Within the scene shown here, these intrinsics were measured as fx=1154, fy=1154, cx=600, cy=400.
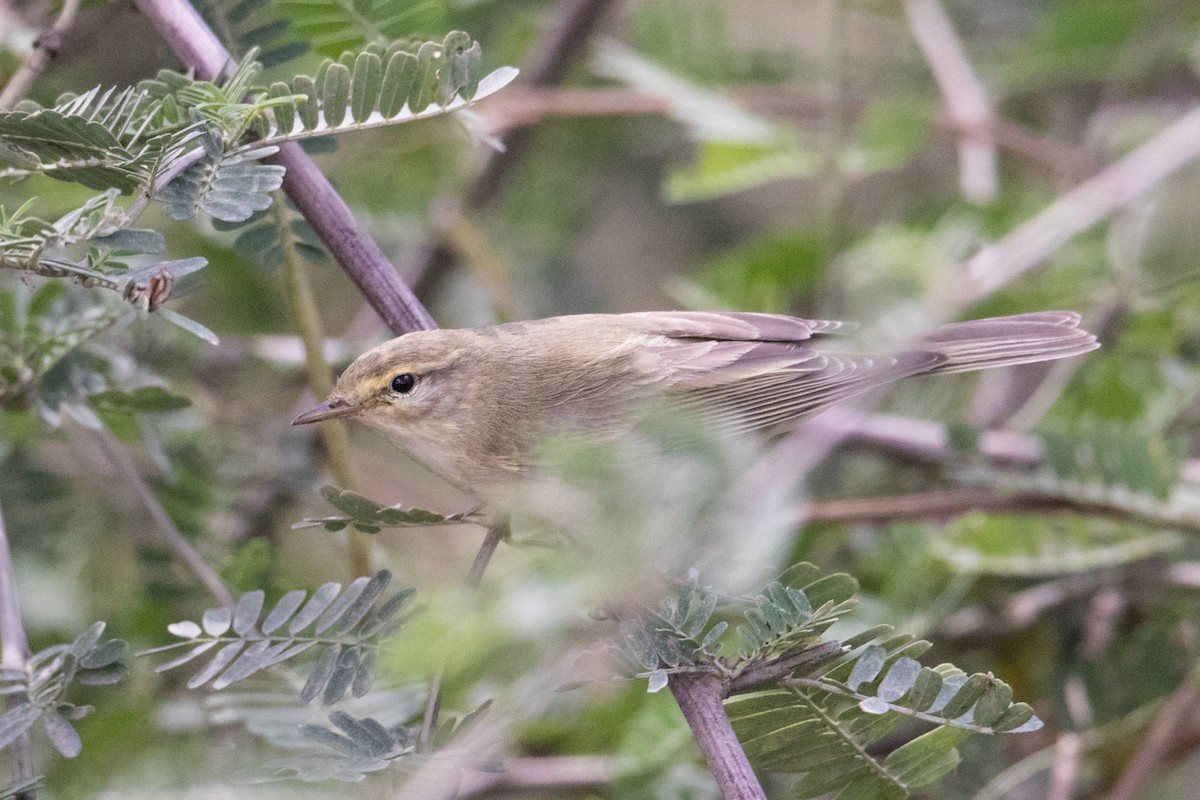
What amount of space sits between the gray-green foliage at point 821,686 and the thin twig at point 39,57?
4.22 feet

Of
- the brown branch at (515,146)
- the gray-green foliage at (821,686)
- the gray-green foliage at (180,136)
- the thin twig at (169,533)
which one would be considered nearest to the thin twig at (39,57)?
the gray-green foliage at (180,136)

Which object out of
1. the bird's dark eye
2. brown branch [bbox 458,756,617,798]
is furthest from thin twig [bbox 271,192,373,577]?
brown branch [bbox 458,756,617,798]

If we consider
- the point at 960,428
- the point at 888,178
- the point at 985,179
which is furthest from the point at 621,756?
the point at 888,178

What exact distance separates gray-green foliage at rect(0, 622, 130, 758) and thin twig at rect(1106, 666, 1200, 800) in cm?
212

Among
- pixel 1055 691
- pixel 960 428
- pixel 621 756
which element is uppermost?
pixel 960 428

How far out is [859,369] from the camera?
276cm

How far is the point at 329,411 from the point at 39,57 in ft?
2.60

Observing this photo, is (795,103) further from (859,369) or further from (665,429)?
(665,429)

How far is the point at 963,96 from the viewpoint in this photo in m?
3.99

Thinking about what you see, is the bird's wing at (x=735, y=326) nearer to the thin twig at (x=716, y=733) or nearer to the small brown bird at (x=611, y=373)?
the small brown bird at (x=611, y=373)

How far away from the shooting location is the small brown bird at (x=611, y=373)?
238cm

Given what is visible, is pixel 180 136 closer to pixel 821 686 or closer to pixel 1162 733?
pixel 821 686

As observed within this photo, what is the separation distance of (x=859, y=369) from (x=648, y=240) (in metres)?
2.68

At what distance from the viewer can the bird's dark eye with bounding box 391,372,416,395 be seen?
2.32 m
